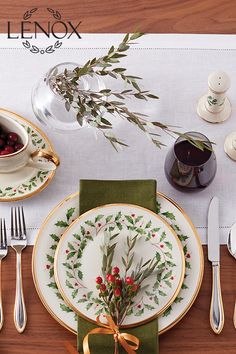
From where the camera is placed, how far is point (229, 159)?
52.4 inches

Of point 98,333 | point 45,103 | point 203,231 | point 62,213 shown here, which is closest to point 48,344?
point 98,333

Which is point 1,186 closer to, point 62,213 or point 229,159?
point 62,213

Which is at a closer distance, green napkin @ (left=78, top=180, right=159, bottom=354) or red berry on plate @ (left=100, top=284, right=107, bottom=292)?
red berry on plate @ (left=100, top=284, right=107, bottom=292)

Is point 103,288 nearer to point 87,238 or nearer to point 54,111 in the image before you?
point 87,238

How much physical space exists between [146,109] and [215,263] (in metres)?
0.36

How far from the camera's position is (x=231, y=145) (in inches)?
51.7

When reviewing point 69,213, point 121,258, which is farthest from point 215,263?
point 69,213

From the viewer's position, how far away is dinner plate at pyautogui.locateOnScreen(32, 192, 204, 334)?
3.84ft

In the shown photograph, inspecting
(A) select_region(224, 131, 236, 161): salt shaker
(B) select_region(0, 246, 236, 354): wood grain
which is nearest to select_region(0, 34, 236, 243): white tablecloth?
(A) select_region(224, 131, 236, 161): salt shaker

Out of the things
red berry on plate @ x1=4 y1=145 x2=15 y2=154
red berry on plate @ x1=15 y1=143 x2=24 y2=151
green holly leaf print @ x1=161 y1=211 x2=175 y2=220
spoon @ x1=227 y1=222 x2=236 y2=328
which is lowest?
spoon @ x1=227 y1=222 x2=236 y2=328

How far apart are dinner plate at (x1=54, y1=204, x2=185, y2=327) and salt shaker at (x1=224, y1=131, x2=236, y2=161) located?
0.21 meters

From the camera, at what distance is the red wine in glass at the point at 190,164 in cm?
122

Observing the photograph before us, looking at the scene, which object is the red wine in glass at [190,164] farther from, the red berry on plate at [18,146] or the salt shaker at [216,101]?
the red berry on plate at [18,146]

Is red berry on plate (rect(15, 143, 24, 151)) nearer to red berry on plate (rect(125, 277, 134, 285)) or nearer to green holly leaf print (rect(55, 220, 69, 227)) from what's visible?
green holly leaf print (rect(55, 220, 69, 227))
